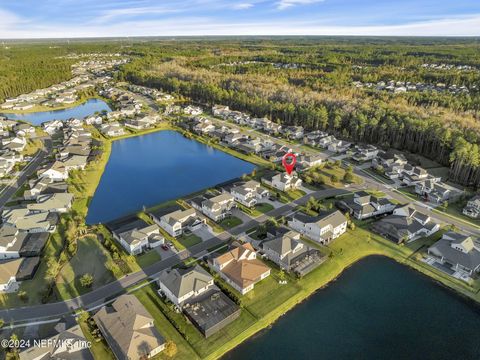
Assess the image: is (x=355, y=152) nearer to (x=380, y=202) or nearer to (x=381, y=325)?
(x=380, y=202)

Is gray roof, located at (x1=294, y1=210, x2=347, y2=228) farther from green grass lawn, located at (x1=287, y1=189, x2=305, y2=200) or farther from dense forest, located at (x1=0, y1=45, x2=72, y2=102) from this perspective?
dense forest, located at (x1=0, y1=45, x2=72, y2=102)

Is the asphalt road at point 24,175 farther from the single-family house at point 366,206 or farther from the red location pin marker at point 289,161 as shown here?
the single-family house at point 366,206

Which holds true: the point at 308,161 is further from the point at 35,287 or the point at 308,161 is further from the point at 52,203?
the point at 35,287

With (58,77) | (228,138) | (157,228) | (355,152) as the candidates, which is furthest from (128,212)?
(58,77)

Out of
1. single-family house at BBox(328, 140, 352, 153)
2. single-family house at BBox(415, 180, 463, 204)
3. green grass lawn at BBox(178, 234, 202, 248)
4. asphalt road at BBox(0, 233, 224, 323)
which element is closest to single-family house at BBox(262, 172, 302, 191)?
green grass lawn at BBox(178, 234, 202, 248)

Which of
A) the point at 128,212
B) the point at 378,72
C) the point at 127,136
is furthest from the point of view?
the point at 378,72

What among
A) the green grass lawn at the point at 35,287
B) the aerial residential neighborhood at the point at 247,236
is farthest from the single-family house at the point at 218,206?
the green grass lawn at the point at 35,287

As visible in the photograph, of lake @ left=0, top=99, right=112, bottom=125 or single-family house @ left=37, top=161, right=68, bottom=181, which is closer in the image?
single-family house @ left=37, top=161, right=68, bottom=181

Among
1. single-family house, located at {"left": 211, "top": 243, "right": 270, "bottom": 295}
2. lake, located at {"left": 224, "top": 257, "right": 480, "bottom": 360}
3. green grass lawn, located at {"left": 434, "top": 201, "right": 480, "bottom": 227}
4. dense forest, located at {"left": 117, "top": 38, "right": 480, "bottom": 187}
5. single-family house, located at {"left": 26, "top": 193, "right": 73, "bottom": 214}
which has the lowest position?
lake, located at {"left": 224, "top": 257, "right": 480, "bottom": 360}

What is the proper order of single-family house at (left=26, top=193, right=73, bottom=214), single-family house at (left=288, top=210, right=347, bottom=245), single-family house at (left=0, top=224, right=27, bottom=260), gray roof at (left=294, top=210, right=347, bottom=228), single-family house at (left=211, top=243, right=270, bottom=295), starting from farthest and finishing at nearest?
single-family house at (left=26, top=193, right=73, bottom=214)
gray roof at (left=294, top=210, right=347, bottom=228)
single-family house at (left=288, top=210, right=347, bottom=245)
single-family house at (left=0, top=224, right=27, bottom=260)
single-family house at (left=211, top=243, right=270, bottom=295)
